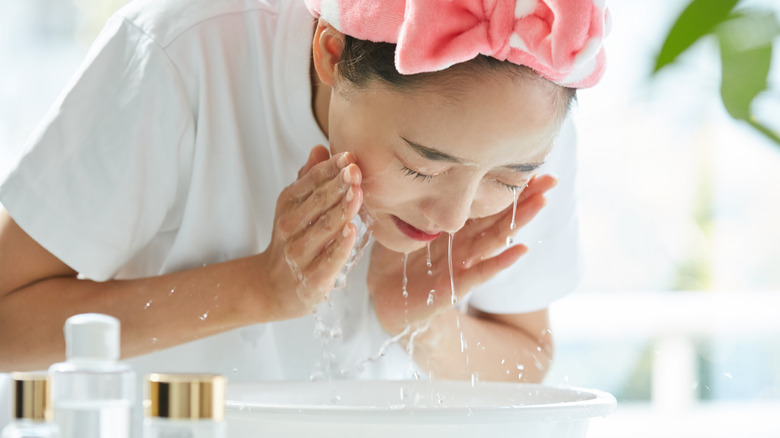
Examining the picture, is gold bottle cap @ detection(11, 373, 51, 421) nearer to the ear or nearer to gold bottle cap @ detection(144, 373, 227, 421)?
gold bottle cap @ detection(144, 373, 227, 421)

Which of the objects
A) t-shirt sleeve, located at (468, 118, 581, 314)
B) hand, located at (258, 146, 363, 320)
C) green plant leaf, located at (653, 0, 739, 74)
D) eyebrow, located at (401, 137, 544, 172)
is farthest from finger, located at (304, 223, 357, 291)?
green plant leaf, located at (653, 0, 739, 74)

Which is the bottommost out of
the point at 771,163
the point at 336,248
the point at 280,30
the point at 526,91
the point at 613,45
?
the point at 336,248

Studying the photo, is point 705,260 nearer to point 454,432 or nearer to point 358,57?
point 358,57

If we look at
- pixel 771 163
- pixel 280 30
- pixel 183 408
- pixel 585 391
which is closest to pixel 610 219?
pixel 771 163

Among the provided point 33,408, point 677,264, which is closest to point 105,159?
point 33,408

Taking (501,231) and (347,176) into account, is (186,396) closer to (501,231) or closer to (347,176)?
(347,176)

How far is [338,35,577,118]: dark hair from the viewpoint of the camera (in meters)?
0.70

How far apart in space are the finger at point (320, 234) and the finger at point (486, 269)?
0.22 m

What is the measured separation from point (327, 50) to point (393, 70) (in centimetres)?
12

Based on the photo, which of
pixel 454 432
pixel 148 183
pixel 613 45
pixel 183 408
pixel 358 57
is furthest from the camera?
pixel 613 45

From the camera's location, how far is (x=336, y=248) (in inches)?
30.7

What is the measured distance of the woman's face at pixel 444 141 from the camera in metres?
0.70

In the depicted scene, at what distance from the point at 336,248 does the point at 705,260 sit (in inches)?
100

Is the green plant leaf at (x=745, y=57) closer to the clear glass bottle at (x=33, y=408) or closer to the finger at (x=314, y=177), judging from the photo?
the clear glass bottle at (x=33, y=408)
